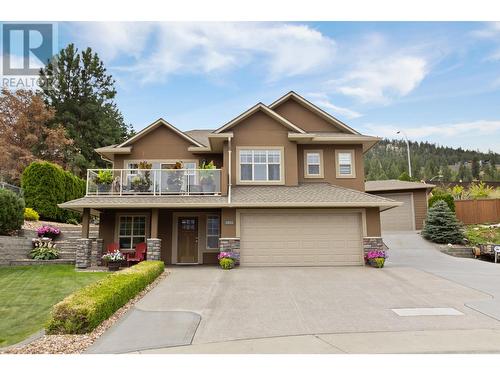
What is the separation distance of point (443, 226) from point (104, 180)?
17.3 m

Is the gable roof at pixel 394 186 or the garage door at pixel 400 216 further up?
the gable roof at pixel 394 186

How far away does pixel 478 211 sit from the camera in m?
23.5

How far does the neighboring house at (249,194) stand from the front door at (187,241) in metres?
0.04

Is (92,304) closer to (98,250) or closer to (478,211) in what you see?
(98,250)

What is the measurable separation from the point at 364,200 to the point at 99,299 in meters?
10.7

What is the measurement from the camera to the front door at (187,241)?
1603cm

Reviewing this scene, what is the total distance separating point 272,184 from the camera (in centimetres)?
1596

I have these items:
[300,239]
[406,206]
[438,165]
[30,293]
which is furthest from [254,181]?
[438,165]

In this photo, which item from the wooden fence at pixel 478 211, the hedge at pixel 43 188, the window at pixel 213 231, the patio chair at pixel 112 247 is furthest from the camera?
the wooden fence at pixel 478 211

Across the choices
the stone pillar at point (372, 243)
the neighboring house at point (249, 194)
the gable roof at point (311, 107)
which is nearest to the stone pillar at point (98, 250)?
the neighboring house at point (249, 194)

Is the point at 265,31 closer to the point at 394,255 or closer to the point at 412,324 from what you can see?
the point at 412,324

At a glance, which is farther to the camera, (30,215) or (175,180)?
(30,215)

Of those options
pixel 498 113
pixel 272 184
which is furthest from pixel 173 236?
pixel 498 113

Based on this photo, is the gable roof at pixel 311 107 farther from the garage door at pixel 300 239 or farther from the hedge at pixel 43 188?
the hedge at pixel 43 188
